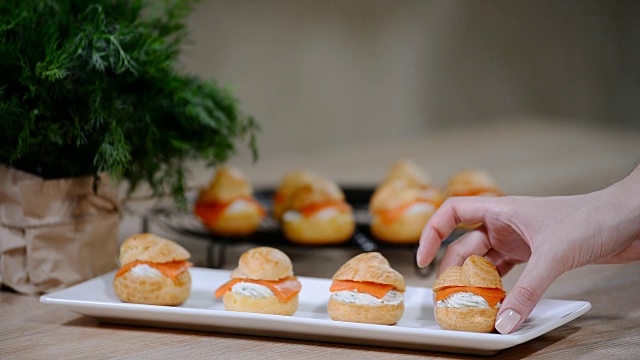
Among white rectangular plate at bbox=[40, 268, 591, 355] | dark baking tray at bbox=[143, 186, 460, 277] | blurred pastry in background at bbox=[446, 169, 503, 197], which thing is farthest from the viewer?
blurred pastry in background at bbox=[446, 169, 503, 197]

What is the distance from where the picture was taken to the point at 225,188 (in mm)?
2281

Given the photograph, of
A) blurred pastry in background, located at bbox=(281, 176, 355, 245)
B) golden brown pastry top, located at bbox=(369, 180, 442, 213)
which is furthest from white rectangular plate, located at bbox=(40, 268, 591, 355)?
golden brown pastry top, located at bbox=(369, 180, 442, 213)

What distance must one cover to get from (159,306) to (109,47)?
57cm

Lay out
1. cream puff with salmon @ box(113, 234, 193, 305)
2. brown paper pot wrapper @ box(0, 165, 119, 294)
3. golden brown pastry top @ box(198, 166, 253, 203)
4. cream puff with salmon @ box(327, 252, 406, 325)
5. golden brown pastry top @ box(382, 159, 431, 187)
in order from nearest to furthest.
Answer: cream puff with salmon @ box(327, 252, 406, 325) < cream puff with salmon @ box(113, 234, 193, 305) < brown paper pot wrapper @ box(0, 165, 119, 294) < golden brown pastry top @ box(198, 166, 253, 203) < golden brown pastry top @ box(382, 159, 431, 187)

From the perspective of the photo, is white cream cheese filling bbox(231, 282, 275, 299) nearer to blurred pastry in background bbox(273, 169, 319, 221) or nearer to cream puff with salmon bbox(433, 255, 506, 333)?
cream puff with salmon bbox(433, 255, 506, 333)

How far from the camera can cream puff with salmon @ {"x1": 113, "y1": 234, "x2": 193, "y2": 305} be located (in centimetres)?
162

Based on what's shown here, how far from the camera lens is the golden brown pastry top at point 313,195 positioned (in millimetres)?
2230

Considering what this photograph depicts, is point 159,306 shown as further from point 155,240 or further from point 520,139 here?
point 520,139

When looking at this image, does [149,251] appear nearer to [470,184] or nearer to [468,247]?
[468,247]

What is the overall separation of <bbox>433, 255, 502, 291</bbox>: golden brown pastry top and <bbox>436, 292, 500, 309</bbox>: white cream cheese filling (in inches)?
0.8

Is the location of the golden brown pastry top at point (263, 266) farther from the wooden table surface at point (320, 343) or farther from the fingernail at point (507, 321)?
the fingernail at point (507, 321)

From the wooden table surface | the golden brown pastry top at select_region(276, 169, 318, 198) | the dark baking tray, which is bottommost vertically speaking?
the wooden table surface

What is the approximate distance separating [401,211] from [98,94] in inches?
32.9

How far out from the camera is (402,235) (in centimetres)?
216
